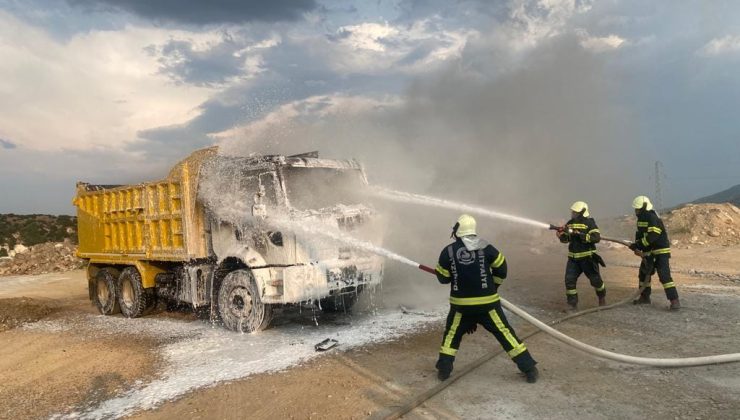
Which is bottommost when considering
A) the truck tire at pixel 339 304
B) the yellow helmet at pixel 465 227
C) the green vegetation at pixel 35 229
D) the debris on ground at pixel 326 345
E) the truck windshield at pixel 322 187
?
the debris on ground at pixel 326 345

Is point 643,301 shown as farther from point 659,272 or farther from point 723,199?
point 723,199

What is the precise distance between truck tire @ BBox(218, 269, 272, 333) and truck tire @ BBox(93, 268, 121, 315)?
3.52 meters

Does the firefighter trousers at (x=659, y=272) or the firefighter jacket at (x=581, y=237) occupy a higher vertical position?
the firefighter jacket at (x=581, y=237)

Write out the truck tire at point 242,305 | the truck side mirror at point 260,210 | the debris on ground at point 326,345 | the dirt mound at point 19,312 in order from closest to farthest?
1. the debris on ground at point 326,345
2. the truck side mirror at point 260,210
3. the truck tire at point 242,305
4. the dirt mound at point 19,312

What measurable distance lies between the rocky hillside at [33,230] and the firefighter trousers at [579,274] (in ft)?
89.2

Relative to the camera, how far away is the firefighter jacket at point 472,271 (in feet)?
16.0

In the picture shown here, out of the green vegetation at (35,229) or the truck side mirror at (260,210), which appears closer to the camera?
the truck side mirror at (260,210)

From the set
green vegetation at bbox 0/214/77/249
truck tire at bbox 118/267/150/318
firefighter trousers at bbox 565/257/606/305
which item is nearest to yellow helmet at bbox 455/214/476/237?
firefighter trousers at bbox 565/257/606/305

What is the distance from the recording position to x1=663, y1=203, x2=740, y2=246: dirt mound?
54.3ft

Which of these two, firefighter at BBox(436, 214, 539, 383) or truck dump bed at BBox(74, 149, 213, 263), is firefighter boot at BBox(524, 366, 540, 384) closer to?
firefighter at BBox(436, 214, 539, 383)

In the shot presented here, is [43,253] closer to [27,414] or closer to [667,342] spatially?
[27,414]

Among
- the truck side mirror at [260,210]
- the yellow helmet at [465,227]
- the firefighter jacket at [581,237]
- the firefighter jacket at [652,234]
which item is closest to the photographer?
the yellow helmet at [465,227]

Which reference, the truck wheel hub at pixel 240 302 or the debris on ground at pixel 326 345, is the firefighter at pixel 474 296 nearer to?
the debris on ground at pixel 326 345

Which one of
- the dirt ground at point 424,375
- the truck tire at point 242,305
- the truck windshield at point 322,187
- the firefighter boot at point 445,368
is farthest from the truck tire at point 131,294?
the firefighter boot at point 445,368
